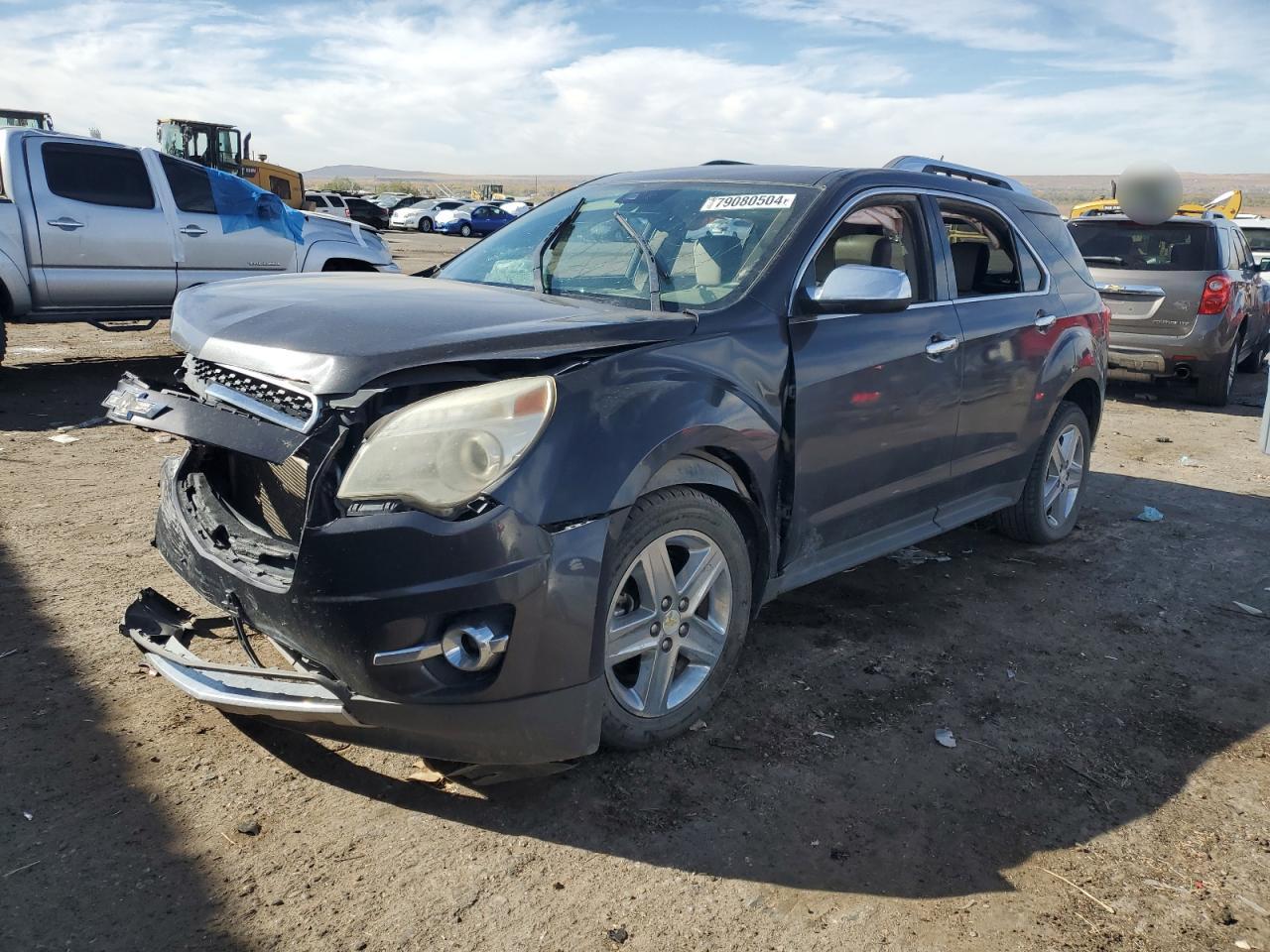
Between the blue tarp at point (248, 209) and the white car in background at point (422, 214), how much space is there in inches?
1379

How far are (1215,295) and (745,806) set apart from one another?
8973 millimetres

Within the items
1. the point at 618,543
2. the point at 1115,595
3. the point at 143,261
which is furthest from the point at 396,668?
the point at 143,261

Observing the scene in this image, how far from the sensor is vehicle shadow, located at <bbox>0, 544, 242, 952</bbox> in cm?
233

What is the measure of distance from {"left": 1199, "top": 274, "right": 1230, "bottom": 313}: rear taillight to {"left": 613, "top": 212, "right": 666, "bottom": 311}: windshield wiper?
8011 millimetres

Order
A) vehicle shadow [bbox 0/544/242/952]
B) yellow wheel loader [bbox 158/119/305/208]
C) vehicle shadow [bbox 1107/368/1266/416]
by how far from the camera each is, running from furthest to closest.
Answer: yellow wheel loader [bbox 158/119/305/208] < vehicle shadow [bbox 1107/368/1266/416] < vehicle shadow [bbox 0/544/242/952]

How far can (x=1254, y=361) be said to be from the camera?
13.3 metres

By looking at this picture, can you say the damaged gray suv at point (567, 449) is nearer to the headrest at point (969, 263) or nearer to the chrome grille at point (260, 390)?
the chrome grille at point (260, 390)

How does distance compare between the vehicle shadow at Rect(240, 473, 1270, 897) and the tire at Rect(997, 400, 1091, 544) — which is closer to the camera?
the vehicle shadow at Rect(240, 473, 1270, 897)

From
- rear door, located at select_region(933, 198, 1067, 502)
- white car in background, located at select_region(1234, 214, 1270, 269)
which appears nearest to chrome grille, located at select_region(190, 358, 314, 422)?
rear door, located at select_region(933, 198, 1067, 502)

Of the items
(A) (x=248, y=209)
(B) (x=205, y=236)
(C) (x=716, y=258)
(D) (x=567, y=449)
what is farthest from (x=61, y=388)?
(D) (x=567, y=449)

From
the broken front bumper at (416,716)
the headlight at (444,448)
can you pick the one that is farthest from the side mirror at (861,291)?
the broken front bumper at (416,716)

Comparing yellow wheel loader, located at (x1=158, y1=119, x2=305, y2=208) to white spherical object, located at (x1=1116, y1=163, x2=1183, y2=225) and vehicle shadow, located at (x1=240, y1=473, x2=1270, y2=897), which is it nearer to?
white spherical object, located at (x1=1116, y1=163, x2=1183, y2=225)

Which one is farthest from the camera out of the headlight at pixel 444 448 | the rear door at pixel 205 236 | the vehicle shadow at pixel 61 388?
the rear door at pixel 205 236

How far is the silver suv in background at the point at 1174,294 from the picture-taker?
32.1ft
